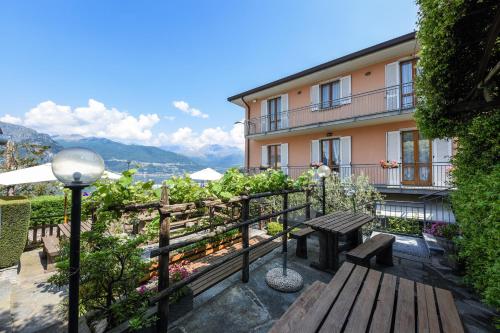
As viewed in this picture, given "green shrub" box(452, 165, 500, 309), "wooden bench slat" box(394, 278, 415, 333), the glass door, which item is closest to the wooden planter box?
"wooden bench slat" box(394, 278, 415, 333)

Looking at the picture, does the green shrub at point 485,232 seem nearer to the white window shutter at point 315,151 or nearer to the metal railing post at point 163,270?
the metal railing post at point 163,270

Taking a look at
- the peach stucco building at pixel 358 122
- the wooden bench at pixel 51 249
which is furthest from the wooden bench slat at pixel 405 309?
the peach stucco building at pixel 358 122

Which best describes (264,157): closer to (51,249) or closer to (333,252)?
(333,252)

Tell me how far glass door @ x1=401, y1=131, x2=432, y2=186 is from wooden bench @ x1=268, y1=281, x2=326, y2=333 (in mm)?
10462

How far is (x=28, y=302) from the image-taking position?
11.9 feet

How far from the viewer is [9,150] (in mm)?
11055

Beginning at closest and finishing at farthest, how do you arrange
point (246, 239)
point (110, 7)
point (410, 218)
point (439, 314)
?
point (439, 314), point (246, 239), point (410, 218), point (110, 7)

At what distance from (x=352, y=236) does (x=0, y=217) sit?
8.82 meters

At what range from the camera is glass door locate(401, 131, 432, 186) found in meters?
9.53

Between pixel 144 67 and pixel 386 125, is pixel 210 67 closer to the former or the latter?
pixel 144 67

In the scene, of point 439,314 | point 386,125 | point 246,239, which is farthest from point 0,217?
point 386,125

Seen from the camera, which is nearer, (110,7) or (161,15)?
(110,7)

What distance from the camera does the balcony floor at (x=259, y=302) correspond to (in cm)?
249

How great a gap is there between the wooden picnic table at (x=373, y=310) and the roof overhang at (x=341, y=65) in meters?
10.9
